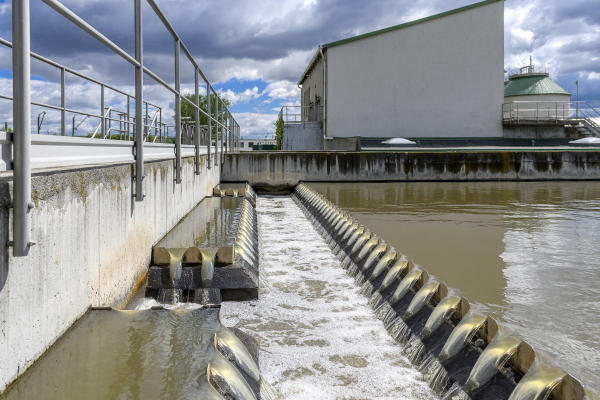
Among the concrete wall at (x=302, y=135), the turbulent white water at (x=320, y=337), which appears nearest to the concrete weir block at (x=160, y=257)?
the turbulent white water at (x=320, y=337)

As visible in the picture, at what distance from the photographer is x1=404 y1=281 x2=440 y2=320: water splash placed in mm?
4801

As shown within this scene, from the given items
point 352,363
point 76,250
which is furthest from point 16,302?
point 352,363

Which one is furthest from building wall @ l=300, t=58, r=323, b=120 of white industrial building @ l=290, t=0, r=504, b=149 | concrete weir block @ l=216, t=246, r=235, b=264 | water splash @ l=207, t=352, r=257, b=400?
water splash @ l=207, t=352, r=257, b=400

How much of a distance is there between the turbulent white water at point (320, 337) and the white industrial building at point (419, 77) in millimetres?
22506

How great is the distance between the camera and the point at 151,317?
3406mm

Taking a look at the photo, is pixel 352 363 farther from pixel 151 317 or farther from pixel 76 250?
pixel 76 250

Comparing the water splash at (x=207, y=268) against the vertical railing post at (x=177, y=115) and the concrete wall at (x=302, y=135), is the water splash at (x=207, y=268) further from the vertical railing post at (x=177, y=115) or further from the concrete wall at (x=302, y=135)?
the concrete wall at (x=302, y=135)

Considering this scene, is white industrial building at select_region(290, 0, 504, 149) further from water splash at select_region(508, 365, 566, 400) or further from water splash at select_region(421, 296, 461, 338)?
water splash at select_region(508, 365, 566, 400)

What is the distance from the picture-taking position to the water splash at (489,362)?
135 inches

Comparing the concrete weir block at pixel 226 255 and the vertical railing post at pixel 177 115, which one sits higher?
the vertical railing post at pixel 177 115

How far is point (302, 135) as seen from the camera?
31.8m

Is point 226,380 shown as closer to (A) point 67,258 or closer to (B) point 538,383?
(A) point 67,258

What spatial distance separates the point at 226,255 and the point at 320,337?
4.34 ft

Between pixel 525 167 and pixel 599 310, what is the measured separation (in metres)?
16.7
